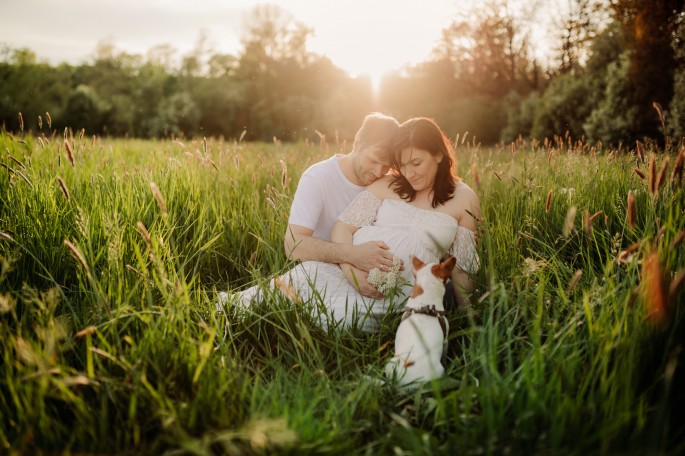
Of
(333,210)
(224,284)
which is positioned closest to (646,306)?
(333,210)

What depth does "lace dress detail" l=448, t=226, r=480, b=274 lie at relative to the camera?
335 centimetres

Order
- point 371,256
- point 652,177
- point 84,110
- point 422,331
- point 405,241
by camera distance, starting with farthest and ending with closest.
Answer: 1. point 84,110
2. point 405,241
3. point 371,256
4. point 422,331
5. point 652,177

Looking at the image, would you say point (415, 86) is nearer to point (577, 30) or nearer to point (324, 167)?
point (577, 30)

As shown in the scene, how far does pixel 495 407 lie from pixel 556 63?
26927 mm

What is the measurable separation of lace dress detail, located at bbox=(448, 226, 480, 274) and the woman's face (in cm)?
48

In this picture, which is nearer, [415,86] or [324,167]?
[324,167]

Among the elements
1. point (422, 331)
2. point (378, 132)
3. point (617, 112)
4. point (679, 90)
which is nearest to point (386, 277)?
point (422, 331)

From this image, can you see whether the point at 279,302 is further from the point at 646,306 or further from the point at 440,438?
the point at 646,306

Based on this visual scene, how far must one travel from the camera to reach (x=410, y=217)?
3648mm

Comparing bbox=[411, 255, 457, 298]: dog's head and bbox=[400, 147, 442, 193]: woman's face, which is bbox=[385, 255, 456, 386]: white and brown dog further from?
bbox=[400, 147, 442, 193]: woman's face

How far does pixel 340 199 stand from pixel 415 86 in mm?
23795

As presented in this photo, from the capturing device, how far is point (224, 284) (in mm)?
3850

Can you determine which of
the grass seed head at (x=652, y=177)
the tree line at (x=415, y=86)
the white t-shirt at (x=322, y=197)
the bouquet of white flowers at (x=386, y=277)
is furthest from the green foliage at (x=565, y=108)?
the grass seed head at (x=652, y=177)

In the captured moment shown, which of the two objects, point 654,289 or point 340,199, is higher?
point 340,199
